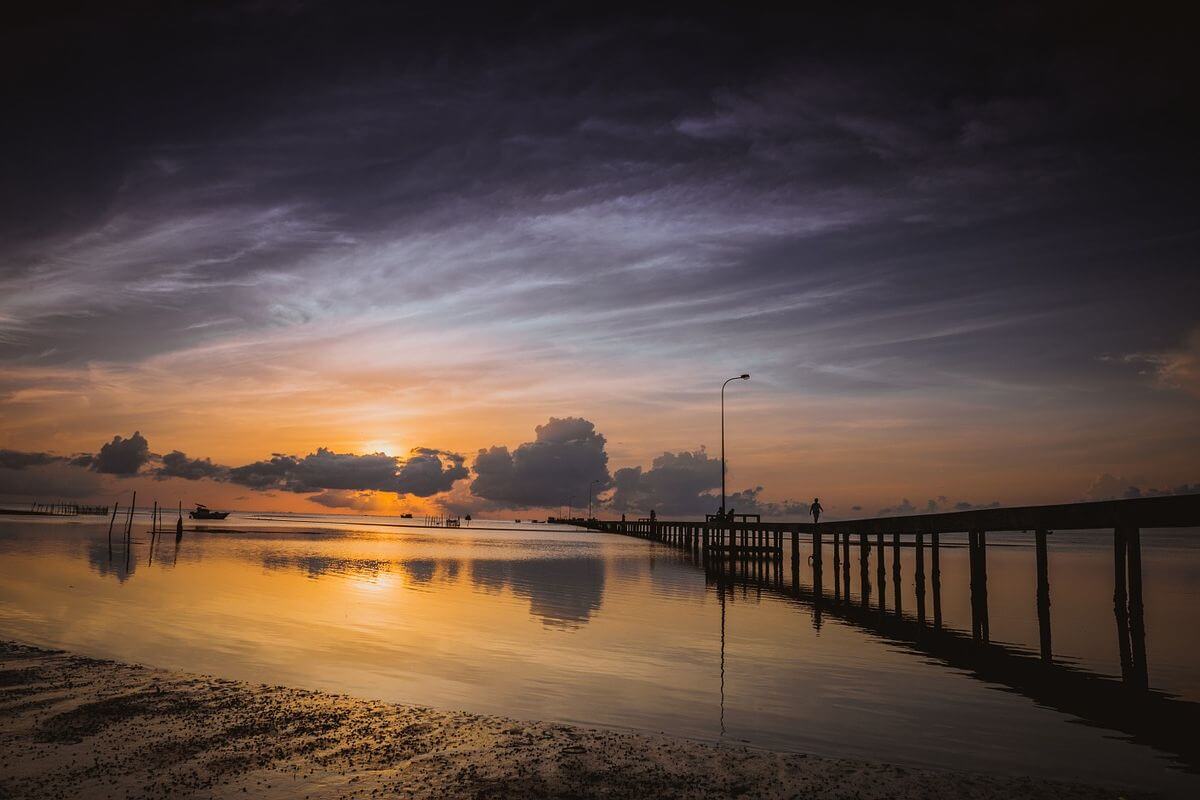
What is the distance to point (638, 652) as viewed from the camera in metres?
17.1

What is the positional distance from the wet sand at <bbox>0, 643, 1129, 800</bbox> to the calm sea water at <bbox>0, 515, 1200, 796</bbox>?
1.40 m

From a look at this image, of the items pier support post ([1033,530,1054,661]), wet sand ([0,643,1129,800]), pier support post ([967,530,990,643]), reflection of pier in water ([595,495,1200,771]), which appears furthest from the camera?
pier support post ([967,530,990,643])

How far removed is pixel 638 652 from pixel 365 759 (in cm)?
953

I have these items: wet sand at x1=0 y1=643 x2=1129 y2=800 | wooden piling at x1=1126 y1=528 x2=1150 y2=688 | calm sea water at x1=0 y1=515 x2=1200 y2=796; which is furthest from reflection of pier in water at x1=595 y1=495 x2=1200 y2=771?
wet sand at x1=0 y1=643 x2=1129 y2=800

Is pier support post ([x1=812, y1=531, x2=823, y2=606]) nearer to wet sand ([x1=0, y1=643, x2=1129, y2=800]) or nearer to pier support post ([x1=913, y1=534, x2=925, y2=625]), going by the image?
pier support post ([x1=913, y1=534, x2=925, y2=625])

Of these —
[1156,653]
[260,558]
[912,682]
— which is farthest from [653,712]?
[260,558]

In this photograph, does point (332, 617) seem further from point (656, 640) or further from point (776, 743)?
point (776, 743)

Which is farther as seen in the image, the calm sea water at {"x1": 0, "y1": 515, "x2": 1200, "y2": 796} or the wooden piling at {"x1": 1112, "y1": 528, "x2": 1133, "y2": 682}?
the wooden piling at {"x1": 1112, "y1": 528, "x2": 1133, "y2": 682}

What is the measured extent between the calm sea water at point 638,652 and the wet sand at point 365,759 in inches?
55.2

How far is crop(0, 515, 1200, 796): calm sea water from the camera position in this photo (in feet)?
36.1

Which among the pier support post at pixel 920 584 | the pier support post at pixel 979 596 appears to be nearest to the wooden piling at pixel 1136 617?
the pier support post at pixel 979 596

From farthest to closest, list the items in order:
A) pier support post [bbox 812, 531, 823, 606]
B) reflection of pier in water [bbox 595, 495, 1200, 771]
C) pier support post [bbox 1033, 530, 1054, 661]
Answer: pier support post [bbox 812, 531, 823, 606] → pier support post [bbox 1033, 530, 1054, 661] → reflection of pier in water [bbox 595, 495, 1200, 771]

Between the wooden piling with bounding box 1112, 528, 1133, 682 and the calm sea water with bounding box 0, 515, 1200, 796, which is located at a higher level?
the wooden piling with bounding box 1112, 528, 1133, 682

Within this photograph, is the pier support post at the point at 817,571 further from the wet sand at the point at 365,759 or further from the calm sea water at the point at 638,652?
the wet sand at the point at 365,759
